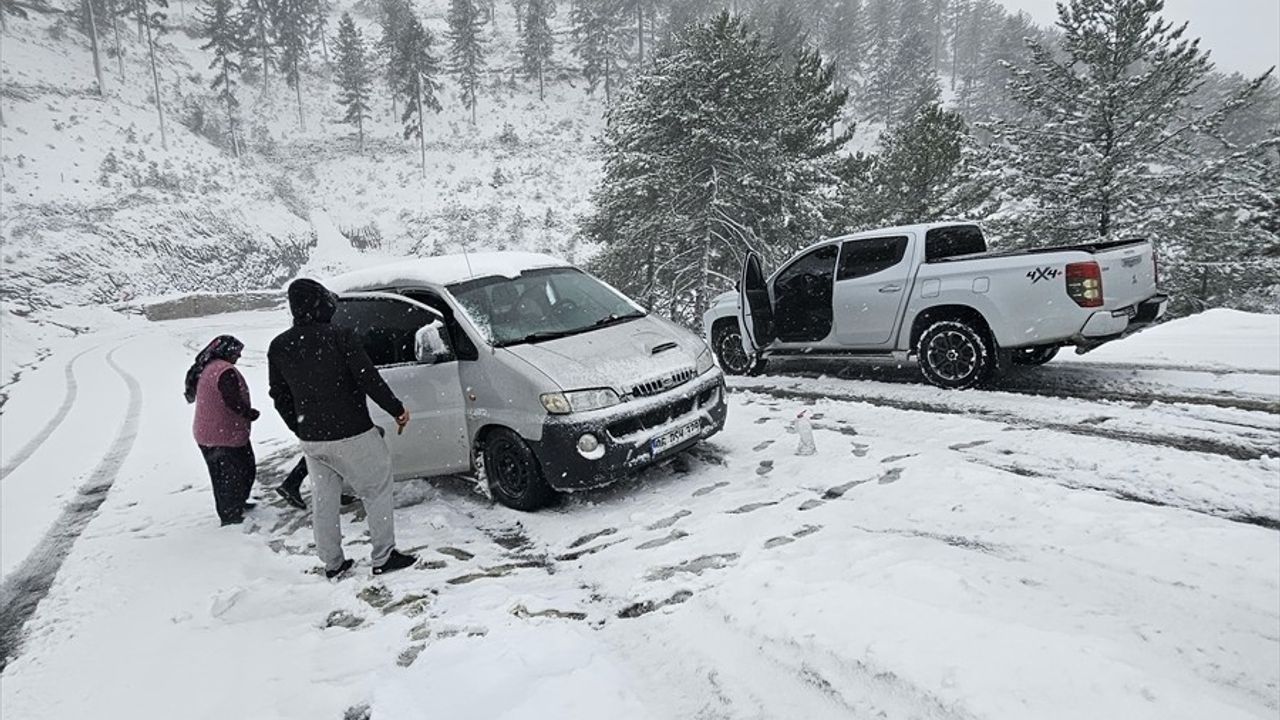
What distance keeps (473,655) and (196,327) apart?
31494mm

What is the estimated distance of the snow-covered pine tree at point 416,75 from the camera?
52719mm

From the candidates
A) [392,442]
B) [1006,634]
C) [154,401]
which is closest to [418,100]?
[154,401]

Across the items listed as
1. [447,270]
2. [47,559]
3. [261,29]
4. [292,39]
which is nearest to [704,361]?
[447,270]

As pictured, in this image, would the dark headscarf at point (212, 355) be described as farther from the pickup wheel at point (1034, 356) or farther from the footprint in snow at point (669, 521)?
the pickup wheel at point (1034, 356)

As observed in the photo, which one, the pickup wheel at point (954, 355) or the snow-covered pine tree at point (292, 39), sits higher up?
the snow-covered pine tree at point (292, 39)

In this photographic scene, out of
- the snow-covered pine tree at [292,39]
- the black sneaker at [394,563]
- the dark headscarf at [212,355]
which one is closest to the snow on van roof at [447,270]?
the dark headscarf at [212,355]

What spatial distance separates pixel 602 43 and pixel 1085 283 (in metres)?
64.1

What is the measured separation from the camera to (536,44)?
62.2 meters

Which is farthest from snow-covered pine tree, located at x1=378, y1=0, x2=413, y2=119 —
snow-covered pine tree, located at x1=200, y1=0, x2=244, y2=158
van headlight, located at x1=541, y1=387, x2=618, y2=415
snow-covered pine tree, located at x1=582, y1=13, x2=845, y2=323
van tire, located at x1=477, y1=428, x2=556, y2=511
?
van headlight, located at x1=541, y1=387, x2=618, y2=415

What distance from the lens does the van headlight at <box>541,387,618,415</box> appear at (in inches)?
181

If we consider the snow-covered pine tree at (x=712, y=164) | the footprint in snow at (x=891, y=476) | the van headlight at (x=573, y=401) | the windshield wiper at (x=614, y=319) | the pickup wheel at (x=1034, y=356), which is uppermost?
the snow-covered pine tree at (x=712, y=164)

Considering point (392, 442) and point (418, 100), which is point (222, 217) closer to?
point (418, 100)

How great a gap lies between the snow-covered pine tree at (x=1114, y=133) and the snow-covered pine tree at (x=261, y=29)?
2429 inches

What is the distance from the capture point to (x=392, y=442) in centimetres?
552
